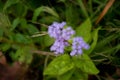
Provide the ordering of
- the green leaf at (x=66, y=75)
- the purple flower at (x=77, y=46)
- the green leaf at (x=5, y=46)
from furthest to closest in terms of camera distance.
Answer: the green leaf at (x=5, y=46) < the green leaf at (x=66, y=75) < the purple flower at (x=77, y=46)

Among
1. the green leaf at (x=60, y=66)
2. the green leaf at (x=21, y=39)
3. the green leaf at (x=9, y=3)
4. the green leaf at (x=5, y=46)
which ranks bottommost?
the green leaf at (x=60, y=66)

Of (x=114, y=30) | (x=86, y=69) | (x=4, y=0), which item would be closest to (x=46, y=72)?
(x=86, y=69)

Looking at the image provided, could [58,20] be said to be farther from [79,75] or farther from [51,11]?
[79,75]

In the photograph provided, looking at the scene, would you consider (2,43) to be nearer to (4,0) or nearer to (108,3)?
(4,0)

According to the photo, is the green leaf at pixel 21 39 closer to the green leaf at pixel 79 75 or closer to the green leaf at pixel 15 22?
the green leaf at pixel 15 22

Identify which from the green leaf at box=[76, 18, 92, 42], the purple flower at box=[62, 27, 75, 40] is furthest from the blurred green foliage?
the purple flower at box=[62, 27, 75, 40]

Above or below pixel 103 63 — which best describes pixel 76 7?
above

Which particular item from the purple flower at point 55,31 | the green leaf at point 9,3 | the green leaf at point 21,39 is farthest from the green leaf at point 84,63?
the green leaf at point 9,3
